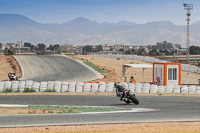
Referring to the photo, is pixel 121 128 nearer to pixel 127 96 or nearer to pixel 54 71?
pixel 127 96

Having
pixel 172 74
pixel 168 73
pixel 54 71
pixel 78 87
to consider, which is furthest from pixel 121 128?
pixel 54 71

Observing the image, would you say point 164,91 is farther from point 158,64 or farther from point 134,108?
point 134,108

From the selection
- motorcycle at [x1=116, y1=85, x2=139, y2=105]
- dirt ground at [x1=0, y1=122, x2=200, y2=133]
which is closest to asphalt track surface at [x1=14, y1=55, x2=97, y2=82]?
motorcycle at [x1=116, y1=85, x2=139, y2=105]

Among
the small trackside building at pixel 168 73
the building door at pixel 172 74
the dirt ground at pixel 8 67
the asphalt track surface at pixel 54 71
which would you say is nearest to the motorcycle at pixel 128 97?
the small trackside building at pixel 168 73

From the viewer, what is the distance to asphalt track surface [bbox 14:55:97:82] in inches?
2074

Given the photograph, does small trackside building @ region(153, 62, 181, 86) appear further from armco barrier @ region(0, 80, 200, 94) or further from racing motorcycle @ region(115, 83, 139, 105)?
racing motorcycle @ region(115, 83, 139, 105)

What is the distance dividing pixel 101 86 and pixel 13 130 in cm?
1996

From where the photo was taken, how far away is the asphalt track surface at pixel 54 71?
2074 inches

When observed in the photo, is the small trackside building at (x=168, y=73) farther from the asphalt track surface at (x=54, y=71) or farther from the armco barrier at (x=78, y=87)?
the asphalt track surface at (x=54, y=71)

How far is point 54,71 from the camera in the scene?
6072 cm

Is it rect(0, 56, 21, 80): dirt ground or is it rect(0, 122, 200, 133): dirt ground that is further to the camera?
rect(0, 56, 21, 80): dirt ground

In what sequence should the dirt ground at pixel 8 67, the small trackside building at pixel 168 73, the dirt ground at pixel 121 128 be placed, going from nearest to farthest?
the dirt ground at pixel 121 128
the small trackside building at pixel 168 73
the dirt ground at pixel 8 67

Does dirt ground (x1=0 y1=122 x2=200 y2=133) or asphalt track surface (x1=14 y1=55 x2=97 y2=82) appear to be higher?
dirt ground (x1=0 y1=122 x2=200 y2=133)

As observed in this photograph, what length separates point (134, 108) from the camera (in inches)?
920
